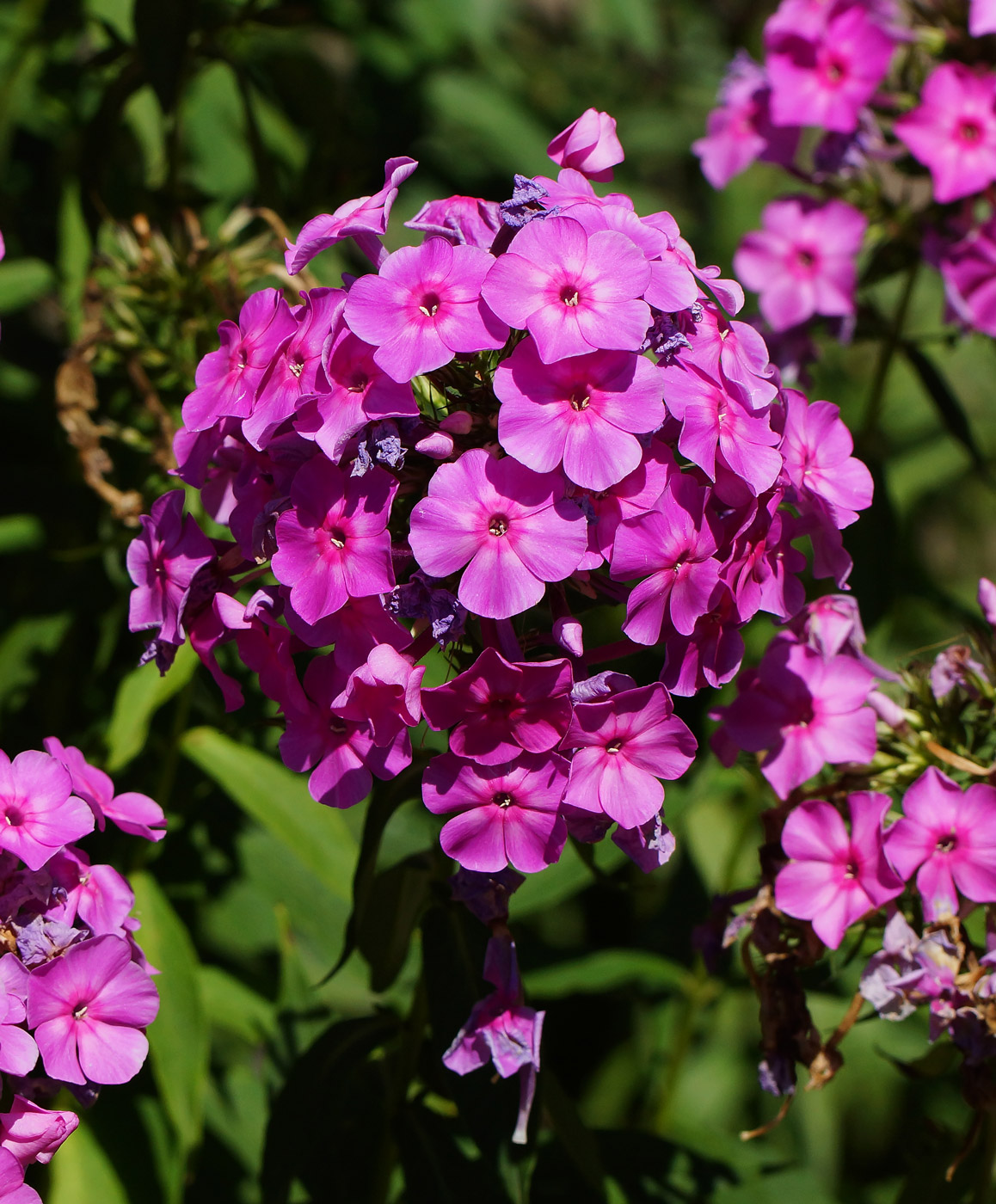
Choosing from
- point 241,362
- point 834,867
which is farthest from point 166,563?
point 834,867

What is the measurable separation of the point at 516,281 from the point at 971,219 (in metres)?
1.15

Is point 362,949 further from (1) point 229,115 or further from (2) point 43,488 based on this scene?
(1) point 229,115

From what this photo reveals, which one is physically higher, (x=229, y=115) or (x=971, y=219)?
(x=971, y=219)

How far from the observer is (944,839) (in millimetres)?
1157

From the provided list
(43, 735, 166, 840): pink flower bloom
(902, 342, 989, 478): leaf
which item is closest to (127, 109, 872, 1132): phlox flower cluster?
(43, 735, 166, 840): pink flower bloom

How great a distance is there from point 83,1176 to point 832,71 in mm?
1849

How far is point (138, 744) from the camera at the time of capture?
1.55m

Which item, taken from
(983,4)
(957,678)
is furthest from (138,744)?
(983,4)

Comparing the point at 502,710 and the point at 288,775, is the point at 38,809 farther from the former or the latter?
the point at 288,775

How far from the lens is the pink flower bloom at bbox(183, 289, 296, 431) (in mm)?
1049

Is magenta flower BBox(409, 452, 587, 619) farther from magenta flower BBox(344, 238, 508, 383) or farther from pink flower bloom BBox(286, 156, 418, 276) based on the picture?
pink flower bloom BBox(286, 156, 418, 276)

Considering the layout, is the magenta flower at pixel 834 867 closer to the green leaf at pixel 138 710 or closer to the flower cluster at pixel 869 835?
the flower cluster at pixel 869 835

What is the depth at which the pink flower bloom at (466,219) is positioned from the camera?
108 centimetres

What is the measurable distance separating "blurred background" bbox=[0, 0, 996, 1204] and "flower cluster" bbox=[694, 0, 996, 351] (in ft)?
0.79
